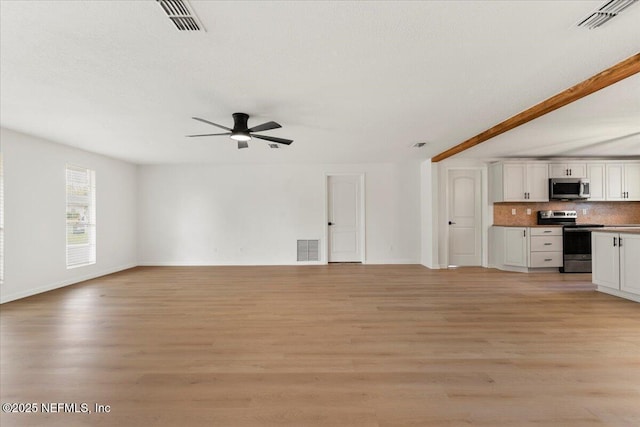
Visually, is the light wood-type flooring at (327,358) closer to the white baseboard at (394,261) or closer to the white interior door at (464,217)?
the white interior door at (464,217)

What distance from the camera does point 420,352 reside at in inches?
95.5

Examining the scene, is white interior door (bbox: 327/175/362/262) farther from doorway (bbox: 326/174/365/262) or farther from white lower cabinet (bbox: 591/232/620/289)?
white lower cabinet (bbox: 591/232/620/289)

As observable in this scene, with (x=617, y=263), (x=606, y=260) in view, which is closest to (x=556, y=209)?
(x=606, y=260)

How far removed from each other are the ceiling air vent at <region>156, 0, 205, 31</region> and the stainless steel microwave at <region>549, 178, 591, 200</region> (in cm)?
699

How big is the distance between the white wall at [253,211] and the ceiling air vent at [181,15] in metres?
5.10

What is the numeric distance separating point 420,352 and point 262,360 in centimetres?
131

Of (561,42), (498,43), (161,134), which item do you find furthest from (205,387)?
(161,134)

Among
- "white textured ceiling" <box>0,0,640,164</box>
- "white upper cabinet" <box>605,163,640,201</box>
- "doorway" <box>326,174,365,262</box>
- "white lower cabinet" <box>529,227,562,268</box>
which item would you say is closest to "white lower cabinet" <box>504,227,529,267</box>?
"white lower cabinet" <box>529,227,562,268</box>

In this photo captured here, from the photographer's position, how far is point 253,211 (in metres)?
6.96

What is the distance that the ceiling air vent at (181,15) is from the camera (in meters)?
1.62

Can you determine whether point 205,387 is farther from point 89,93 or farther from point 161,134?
point 161,134

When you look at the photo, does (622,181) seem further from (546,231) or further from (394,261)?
(394,261)

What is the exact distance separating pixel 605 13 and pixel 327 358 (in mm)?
2974

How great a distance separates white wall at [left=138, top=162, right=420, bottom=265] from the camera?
273 inches
